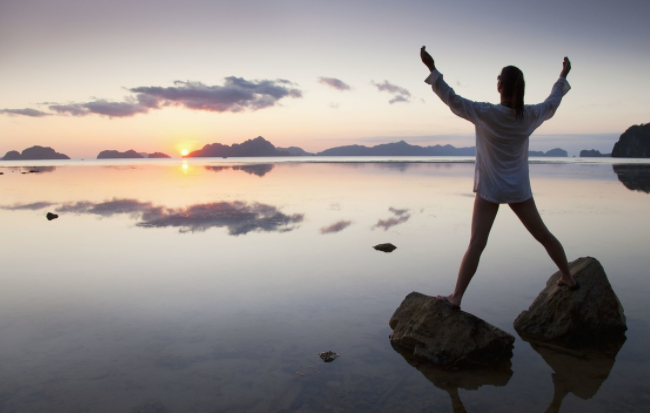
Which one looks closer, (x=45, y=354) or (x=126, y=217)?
(x=45, y=354)

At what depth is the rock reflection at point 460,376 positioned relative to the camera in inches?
157

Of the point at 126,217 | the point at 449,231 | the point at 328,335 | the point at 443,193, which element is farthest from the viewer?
the point at 443,193

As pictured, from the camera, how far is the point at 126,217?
1452cm

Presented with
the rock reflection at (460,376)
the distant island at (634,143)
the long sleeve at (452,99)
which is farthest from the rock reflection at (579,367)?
the distant island at (634,143)

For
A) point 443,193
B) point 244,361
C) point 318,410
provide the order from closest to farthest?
point 318,410, point 244,361, point 443,193

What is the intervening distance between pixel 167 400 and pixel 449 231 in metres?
8.96

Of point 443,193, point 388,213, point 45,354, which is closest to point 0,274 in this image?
point 45,354

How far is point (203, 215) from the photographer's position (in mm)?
14938

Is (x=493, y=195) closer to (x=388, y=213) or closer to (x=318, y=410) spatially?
(x=318, y=410)

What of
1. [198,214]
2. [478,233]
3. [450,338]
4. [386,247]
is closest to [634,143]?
[198,214]

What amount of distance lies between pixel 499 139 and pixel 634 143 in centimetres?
21293

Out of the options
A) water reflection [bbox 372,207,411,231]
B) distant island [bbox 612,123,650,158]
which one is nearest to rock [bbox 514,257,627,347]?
water reflection [bbox 372,207,411,231]

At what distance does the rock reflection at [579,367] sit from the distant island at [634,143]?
200124 mm

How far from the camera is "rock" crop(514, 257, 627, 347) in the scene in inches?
195
